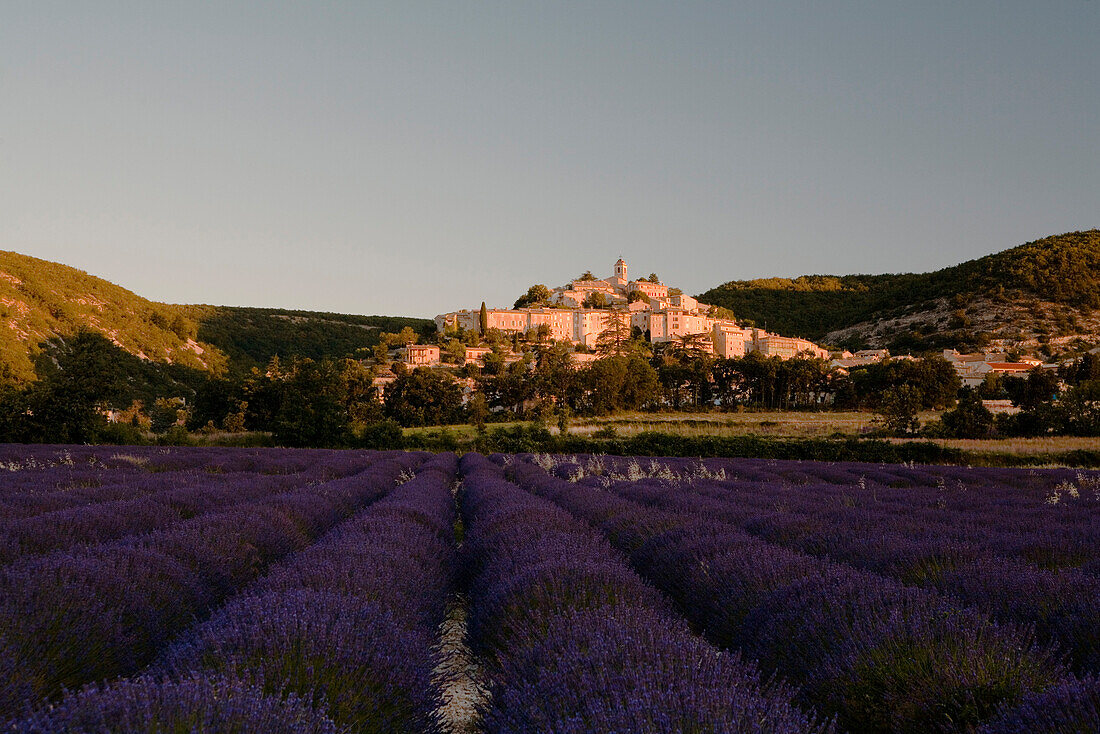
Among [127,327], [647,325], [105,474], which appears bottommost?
[105,474]

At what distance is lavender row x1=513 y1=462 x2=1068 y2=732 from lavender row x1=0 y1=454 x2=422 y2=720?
253 centimetres

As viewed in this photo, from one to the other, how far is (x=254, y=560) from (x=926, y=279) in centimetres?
12983

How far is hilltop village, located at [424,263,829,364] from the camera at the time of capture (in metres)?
98.1

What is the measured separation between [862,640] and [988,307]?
109943mm

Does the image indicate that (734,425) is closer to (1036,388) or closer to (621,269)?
(1036,388)

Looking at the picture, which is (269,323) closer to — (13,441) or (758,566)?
(13,441)

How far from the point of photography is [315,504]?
686cm

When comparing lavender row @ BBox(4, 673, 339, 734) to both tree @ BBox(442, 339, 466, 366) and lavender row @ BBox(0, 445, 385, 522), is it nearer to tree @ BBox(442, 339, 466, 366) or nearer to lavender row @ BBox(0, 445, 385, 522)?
lavender row @ BBox(0, 445, 385, 522)

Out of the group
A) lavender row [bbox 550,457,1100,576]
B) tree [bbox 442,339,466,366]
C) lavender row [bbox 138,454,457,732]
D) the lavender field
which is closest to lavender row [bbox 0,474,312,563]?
the lavender field

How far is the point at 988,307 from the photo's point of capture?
92.2 meters

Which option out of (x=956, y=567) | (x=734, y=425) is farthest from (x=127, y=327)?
(x=956, y=567)

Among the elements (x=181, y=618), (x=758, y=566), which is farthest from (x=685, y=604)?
(x=181, y=618)

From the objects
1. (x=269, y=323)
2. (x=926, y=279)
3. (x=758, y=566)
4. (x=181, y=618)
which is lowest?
(x=181, y=618)

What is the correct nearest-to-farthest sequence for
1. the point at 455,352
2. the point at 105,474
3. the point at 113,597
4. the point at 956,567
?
the point at 113,597 < the point at 956,567 < the point at 105,474 < the point at 455,352
